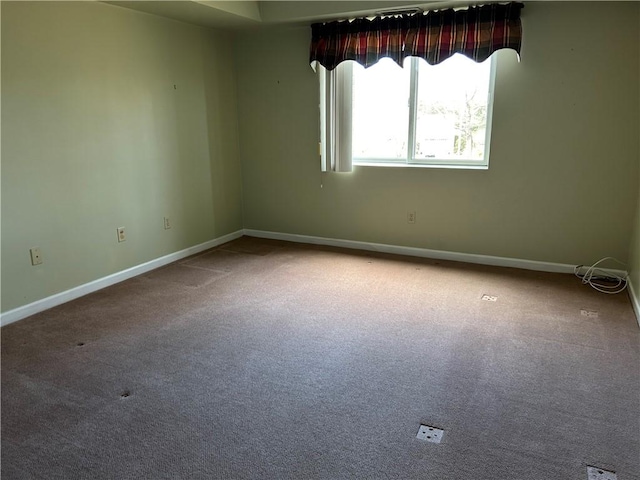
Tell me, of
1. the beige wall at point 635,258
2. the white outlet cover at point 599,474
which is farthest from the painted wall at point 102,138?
the beige wall at point 635,258

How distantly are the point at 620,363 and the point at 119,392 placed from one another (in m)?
2.66

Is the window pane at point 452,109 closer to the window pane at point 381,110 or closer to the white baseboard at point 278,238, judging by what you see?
the window pane at point 381,110

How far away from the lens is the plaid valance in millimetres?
3627

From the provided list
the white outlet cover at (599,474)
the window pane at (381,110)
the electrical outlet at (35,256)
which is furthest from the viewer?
the window pane at (381,110)

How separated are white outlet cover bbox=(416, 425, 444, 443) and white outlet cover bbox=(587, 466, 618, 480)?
0.56 m

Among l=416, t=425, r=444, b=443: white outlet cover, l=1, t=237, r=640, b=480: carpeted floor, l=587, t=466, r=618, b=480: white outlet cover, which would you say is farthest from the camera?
l=416, t=425, r=444, b=443: white outlet cover

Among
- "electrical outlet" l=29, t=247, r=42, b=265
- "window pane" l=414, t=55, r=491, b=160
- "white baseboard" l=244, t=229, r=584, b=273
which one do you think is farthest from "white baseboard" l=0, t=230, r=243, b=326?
"window pane" l=414, t=55, r=491, b=160

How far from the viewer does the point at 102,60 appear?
349 cm

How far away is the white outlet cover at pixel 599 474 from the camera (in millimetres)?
1740

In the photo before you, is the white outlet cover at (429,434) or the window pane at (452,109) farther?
the window pane at (452,109)

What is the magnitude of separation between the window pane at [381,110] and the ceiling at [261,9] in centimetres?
56

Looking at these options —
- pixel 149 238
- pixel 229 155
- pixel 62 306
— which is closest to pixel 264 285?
pixel 149 238

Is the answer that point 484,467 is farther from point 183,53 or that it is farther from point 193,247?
point 183,53

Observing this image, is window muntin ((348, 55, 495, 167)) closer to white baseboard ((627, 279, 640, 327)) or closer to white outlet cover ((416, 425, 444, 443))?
white baseboard ((627, 279, 640, 327))
